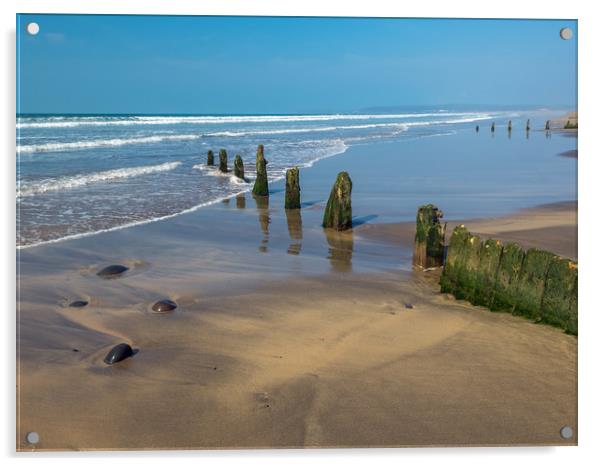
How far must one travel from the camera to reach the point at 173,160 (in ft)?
64.7

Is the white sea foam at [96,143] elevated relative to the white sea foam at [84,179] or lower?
elevated

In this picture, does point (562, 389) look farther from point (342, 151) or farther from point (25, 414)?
point (342, 151)

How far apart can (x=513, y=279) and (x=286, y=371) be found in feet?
A: 8.00

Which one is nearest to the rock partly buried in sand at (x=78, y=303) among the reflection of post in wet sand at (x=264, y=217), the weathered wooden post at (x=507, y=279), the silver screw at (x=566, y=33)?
the reflection of post in wet sand at (x=264, y=217)

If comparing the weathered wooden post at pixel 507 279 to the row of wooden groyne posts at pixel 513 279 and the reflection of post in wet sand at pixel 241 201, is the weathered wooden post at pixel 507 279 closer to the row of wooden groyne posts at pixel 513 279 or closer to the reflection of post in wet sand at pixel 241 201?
the row of wooden groyne posts at pixel 513 279

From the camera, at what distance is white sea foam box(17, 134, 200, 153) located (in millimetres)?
15532

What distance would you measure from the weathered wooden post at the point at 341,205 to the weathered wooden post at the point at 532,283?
13.5 ft

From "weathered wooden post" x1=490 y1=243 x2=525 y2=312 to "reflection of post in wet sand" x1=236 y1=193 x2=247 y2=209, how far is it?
6.56m

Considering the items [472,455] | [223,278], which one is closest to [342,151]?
[223,278]

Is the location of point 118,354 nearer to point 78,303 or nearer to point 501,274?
point 78,303

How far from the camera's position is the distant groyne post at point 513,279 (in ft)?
18.6

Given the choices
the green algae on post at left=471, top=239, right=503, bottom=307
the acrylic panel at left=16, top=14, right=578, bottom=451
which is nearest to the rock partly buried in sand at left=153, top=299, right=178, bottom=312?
the acrylic panel at left=16, top=14, right=578, bottom=451

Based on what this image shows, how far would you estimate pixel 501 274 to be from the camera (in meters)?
6.41

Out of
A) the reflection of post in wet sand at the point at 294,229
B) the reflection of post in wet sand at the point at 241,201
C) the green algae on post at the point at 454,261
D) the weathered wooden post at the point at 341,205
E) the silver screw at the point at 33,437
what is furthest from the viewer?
the reflection of post in wet sand at the point at 241,201
